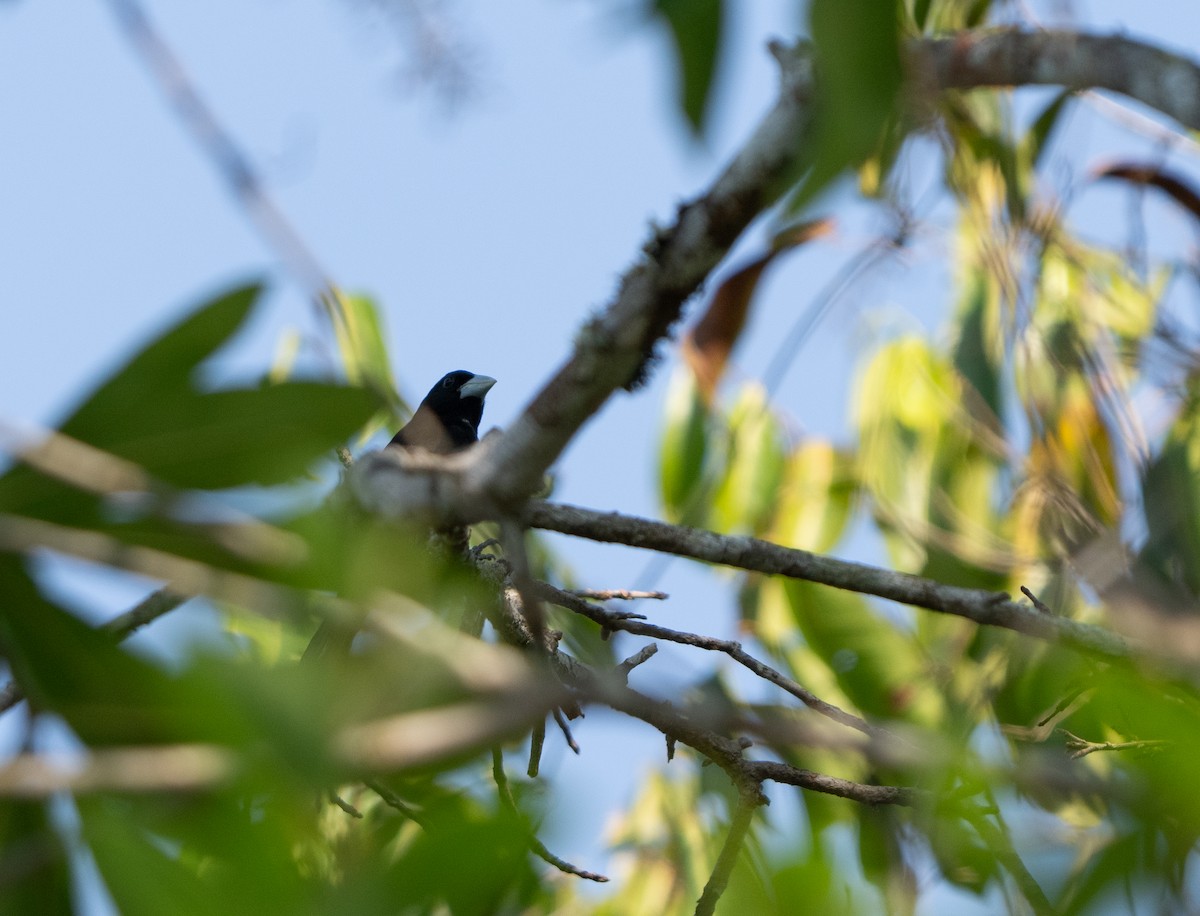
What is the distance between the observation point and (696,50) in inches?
41.4

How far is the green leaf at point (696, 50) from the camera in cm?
104

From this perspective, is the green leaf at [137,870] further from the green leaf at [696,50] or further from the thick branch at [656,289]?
the green leaf at [696,50]

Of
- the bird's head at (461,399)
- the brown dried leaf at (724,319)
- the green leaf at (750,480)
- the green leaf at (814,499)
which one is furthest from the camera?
the bird's head at (461,399)

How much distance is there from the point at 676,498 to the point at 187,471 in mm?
4170

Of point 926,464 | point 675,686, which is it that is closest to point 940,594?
point 675,686

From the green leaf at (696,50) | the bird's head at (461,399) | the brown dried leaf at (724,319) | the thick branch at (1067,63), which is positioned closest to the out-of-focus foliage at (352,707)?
the green leaf at (696,50)

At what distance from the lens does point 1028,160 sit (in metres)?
5.10

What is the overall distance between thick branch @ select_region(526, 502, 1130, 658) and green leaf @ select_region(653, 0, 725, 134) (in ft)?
3.45

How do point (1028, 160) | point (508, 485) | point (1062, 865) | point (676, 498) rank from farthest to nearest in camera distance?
point (676, 498)
point (1028, 160)
point (508, 485)
point (1062, 865)

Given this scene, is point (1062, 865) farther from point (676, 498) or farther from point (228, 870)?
point (676, 498)

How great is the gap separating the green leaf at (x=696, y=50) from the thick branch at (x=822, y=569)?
3.45ft

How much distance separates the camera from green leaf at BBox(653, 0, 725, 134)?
3.43ft

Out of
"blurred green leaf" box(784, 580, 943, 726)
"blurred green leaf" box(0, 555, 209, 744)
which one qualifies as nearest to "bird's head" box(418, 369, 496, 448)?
"blurred green leaf" box(784, 580, 943, 726)

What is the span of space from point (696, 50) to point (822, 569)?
4.32 ft
